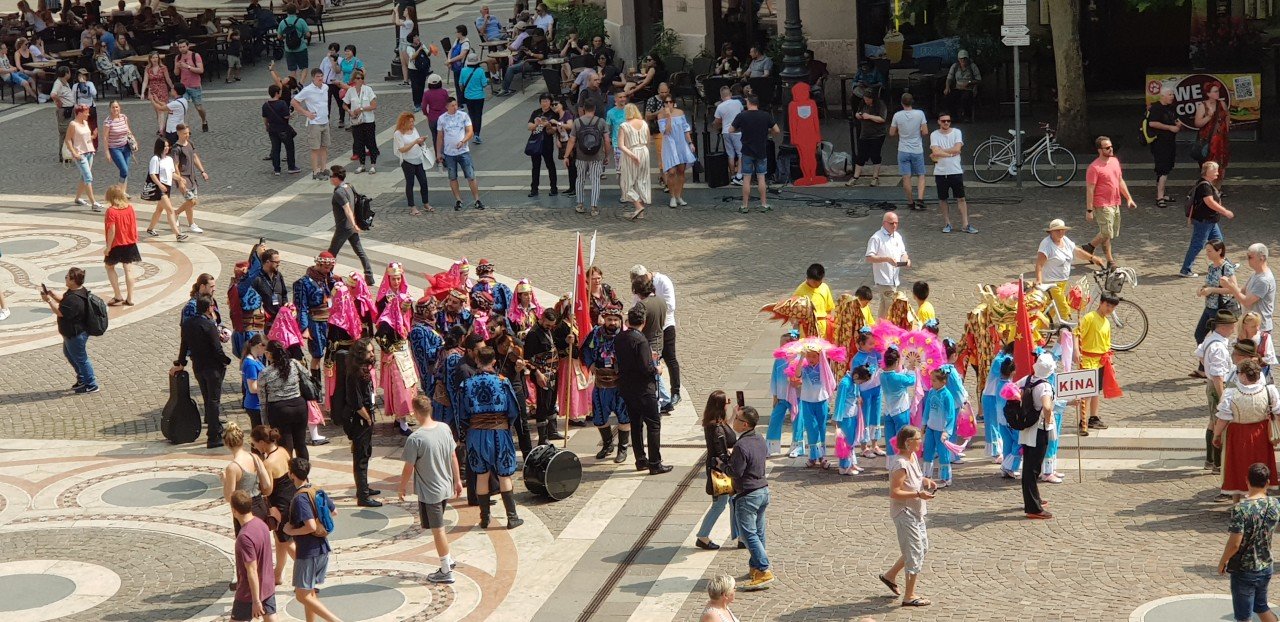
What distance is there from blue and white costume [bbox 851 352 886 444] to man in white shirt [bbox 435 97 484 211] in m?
11.0

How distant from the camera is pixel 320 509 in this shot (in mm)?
11461

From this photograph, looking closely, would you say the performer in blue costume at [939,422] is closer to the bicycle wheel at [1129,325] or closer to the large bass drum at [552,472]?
the large bass drum at [552,472]

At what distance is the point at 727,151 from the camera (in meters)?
25.5

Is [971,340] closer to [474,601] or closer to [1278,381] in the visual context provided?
[1278,381]

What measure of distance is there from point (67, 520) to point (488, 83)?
20951 millimetres

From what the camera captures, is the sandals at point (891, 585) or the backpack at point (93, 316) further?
the backpack at point (93, 316)

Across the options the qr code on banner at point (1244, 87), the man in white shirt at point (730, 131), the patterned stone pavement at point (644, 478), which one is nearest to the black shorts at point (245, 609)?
the patterned stone pavement at point (644, 478)

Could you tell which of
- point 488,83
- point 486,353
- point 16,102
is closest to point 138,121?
point 16,102

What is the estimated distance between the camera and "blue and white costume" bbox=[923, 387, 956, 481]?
1375cm

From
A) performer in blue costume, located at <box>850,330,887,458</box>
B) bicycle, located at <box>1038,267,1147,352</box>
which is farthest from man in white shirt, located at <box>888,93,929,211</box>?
performer in blue costume, located at <box>850,330,887,458</box>

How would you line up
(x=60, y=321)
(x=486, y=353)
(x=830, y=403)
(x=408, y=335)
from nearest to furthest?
(x=486, y=353) < (x=830, y=403) < (x=408, y=335) < (x=60, y=321)

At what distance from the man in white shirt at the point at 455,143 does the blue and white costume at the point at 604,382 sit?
9.84 m

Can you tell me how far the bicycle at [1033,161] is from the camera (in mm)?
24359

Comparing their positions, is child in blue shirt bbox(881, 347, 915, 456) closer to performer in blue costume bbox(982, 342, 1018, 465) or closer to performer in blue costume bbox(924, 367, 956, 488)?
performer in blue costume bbox(924, 367, 956, 488)
